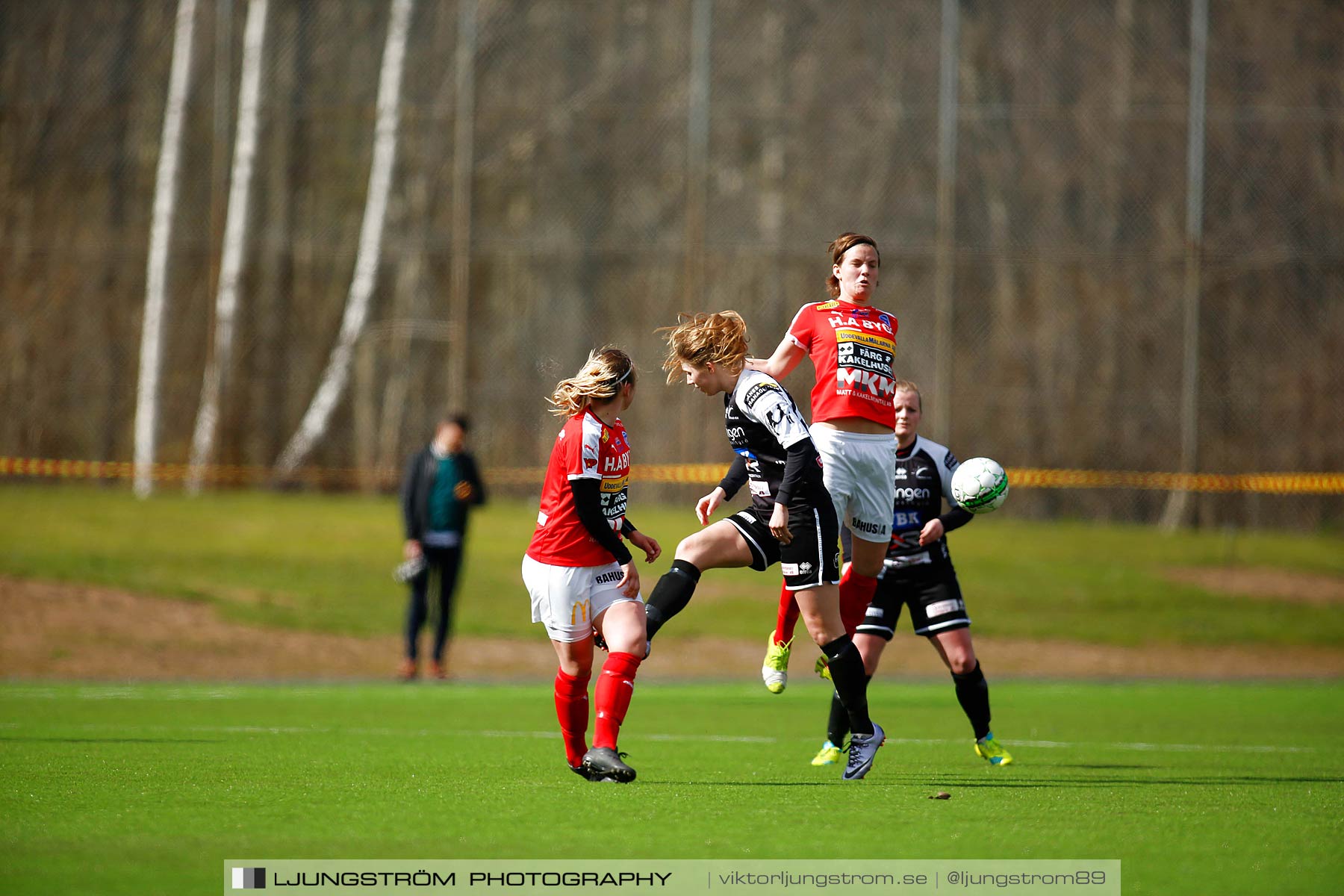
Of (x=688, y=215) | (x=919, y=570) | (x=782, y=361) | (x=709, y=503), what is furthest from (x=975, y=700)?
(x=688, y=215)

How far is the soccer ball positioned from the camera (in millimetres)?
7625

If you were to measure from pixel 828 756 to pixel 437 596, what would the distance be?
7.16m

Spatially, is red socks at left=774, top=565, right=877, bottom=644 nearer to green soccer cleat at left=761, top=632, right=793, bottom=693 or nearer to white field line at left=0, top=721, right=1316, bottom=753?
green soccer cleat at left=761, top=632, right=793, bottom=693

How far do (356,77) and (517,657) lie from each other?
1072 cm

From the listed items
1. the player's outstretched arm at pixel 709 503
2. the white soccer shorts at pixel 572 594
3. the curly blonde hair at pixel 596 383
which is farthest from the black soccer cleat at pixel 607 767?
the curly blonde hair at pixel 596 383

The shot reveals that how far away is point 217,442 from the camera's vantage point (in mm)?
22000

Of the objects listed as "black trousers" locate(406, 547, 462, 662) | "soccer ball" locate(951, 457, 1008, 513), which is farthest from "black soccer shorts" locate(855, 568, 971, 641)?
"black trousers" locate(406, 547, 462, 662)

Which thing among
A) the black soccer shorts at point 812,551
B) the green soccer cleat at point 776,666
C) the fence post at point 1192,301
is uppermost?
the fence post at point 1192,301

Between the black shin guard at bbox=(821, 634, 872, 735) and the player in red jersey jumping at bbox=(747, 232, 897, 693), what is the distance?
24 centimetres

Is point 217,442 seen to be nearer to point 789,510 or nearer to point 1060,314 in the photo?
point 1060,314

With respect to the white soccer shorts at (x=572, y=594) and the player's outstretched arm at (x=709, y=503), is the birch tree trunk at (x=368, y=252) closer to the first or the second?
the player's outstretched arm at (x=709, y=503)

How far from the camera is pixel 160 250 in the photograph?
872 inches

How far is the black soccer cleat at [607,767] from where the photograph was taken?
6.15 metres

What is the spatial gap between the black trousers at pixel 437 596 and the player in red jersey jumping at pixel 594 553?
720 cm
